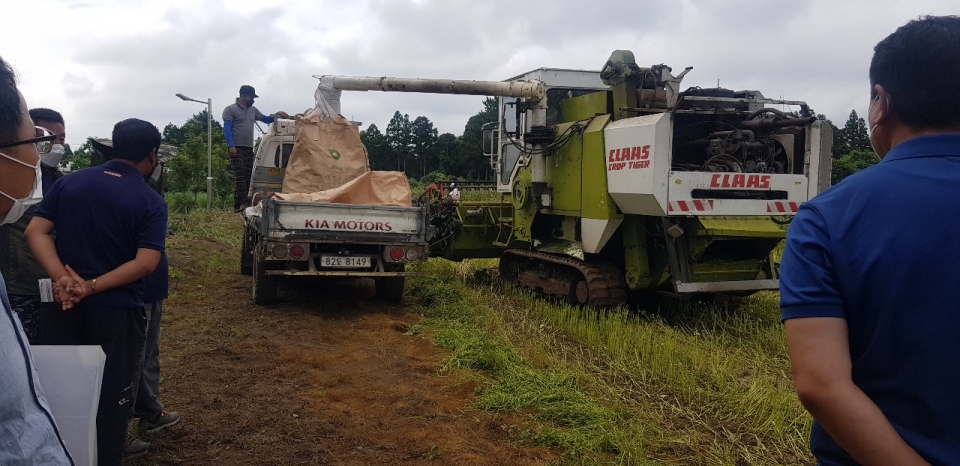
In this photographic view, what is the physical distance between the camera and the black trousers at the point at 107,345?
314 centimetres

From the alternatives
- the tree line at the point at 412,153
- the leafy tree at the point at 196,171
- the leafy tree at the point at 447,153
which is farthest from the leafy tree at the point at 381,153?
the leafy tree at the point at 196,171

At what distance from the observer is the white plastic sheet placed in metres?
2.34

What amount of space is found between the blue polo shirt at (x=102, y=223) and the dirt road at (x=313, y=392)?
3.94 feet

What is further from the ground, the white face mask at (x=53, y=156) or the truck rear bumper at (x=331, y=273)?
the white face mask at (x=53, y=156)

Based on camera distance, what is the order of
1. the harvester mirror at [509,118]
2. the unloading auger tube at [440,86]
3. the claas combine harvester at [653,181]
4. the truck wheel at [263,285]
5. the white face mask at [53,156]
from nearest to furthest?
the white face mask at [53,156]
the claas combine harvester at [653,181]
the truck wheel at [263,285]
the unloading auger tube at [440,86]
the harvester mirror at [509,118]

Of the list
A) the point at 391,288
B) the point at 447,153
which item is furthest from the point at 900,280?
the point at 447,153

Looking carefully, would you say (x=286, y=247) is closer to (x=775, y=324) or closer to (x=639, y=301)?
(x=639, y=301)

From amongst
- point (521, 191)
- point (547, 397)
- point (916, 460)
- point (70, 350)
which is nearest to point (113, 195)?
point (70, 350)

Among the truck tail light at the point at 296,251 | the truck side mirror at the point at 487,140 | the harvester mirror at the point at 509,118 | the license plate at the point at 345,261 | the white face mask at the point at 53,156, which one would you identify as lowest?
the license plate at the point at 345,261

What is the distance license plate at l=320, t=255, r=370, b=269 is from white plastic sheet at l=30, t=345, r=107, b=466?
5.17 m

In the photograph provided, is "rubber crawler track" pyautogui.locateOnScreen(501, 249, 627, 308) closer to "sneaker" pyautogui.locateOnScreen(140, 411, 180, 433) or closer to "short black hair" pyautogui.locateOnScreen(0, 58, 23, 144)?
"sneaker" pyautogui.locateOnScreen(140, 411, 180, 433)

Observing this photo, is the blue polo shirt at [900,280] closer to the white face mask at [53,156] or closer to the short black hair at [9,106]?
the short black hair at [9,106]

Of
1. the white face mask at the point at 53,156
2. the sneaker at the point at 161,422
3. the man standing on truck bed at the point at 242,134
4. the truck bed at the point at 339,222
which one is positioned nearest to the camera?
the white face mask at the point at 53,156

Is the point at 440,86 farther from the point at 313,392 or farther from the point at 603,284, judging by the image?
the point at 313,392
